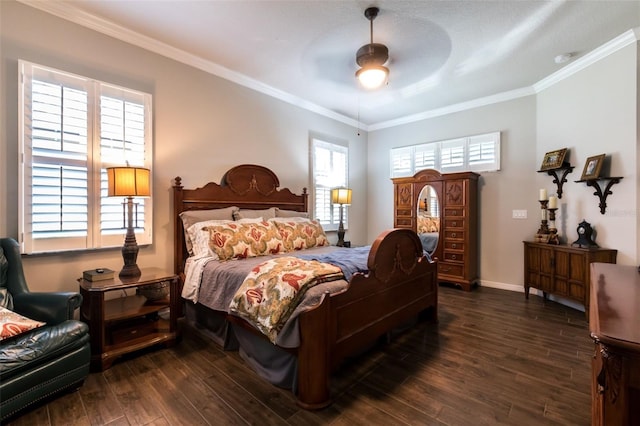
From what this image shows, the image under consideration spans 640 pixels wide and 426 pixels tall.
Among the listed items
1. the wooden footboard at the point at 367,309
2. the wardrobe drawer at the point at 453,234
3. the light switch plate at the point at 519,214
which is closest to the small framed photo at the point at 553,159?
the light switch plate at the point at 519,214

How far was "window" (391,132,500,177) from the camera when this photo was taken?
15.0 feet

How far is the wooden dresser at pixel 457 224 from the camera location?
4.38 metres

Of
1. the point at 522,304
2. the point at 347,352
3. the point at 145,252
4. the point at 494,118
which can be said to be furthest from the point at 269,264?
the point at 494,118

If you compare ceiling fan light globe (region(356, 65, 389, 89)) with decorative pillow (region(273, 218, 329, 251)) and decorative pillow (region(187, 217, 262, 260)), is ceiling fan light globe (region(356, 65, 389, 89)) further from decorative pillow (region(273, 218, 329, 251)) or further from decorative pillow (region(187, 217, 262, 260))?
decorative pillow (region(187, 217, 262, 260))

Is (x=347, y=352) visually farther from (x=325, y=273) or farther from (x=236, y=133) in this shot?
(x=236, y=133)

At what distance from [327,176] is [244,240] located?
257 cm

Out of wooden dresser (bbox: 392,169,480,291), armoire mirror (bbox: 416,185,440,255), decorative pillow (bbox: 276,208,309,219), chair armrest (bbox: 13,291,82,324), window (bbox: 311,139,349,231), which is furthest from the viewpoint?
window (bbox: 311,139,349,231)

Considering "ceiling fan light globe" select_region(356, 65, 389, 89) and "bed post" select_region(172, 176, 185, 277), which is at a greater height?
"ceiling fan light globe" select_region(356, 65, 389, 89)

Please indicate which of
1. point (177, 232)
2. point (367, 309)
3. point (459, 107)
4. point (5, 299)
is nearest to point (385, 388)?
point (367, 309)

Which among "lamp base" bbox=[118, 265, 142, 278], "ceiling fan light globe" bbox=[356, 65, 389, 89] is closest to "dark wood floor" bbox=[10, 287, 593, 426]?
"lamp base" bbox=[118, 265, 142, 278]

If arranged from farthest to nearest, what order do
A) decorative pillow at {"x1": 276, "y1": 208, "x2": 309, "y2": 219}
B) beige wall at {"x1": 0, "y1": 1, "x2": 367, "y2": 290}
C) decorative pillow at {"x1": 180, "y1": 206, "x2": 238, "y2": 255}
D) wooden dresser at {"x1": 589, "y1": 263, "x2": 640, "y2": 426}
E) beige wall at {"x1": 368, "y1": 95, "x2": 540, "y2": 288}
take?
beige wall at {"x1": 368, "y1": 95, "x2": 540, "y2": 288}
decorative pillow at {"x1": 276, "y1": 208, "x2": 309, "y2": 219}
decorative pillow at {"x1": 180, "y1": 206, "x2": 238, "y2": 255}
beige wall at {"x1": 0, "y1": 1, "x2": 367, "y2": 290}
wooden dresser at {"x1": 589, "y1": 263, "x2": 640, "y2": 426}

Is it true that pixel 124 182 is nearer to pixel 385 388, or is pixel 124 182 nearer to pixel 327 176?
pixel 385 388

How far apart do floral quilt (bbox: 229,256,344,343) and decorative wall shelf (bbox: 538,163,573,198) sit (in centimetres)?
351

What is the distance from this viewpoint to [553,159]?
384 centimetres
